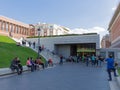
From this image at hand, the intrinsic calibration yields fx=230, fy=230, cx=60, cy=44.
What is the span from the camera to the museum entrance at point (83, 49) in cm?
A: 5212

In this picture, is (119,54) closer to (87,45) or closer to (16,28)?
(87,45)

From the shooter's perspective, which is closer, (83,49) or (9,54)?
(9,54)

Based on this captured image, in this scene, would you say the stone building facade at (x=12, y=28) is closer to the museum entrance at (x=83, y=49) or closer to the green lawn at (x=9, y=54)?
the museum entrance at (x=83, y=49)

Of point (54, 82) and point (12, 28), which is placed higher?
point (12, 28)

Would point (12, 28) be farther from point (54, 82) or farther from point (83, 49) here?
point (54, 82)

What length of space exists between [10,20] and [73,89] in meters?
60.5

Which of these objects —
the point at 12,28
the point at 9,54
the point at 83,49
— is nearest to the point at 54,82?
the point at 9,54

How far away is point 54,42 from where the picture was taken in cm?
5184

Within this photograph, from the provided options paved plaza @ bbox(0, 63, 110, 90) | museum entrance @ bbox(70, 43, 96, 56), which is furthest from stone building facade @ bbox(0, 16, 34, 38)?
paved plaza @ bbox(0, 63, 110, 90)

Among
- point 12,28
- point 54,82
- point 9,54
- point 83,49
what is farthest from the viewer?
point 12,28

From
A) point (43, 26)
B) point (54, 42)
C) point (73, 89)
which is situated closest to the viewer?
point (73, 89)

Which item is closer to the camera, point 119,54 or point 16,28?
point 119,54

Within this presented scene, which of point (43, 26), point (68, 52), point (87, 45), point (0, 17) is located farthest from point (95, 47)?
point (43, 26)

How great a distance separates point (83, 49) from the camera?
53.9 m
